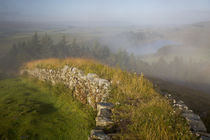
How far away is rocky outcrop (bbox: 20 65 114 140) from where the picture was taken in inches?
222

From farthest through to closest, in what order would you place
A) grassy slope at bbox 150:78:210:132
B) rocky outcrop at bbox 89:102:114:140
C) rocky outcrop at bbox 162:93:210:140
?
1. grassy slope at bbox 150:78:210:132
2. rocky outcrop at bbox 89:102:114:140
3. rocky outcrop at bbox 162:93:210:140

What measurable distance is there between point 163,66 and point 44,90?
5568 centimetres

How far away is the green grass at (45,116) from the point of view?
6.64 metres

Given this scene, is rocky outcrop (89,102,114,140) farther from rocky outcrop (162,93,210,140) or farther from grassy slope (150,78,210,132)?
grassy slope (150,78,210,132)

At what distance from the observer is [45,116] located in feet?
27.5

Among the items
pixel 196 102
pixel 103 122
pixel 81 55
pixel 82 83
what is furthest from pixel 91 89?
pixel 81 55

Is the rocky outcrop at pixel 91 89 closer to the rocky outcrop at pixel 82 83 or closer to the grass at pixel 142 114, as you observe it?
the rocky outcrop at pixel 82 83

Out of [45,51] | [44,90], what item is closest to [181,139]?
[44,90]

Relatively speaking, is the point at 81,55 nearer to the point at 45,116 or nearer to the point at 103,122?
the point at 45,116

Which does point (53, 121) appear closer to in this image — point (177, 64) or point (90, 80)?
point (90, 80)

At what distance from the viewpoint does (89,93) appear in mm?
9867

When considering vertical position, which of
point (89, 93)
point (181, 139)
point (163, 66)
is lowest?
point (163, 66)

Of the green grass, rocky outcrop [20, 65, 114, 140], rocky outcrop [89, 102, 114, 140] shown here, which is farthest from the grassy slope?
the green grass

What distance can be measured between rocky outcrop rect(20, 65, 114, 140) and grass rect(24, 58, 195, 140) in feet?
1.33
